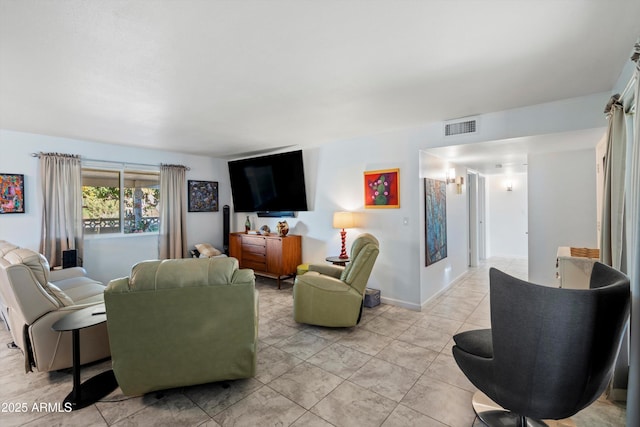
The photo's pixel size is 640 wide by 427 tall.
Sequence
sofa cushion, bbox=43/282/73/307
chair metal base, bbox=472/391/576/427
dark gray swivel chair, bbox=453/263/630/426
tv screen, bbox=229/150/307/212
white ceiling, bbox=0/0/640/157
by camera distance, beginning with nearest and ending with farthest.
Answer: dark gray swivel chair, bbox=453/263/630/426
white ceiling, bbox=0/0/640/157
chair metal base, bbox=472/391/576/427
sofa cushion, bbox=43/282/73/307
tv screen, bbox=229/150/307/212

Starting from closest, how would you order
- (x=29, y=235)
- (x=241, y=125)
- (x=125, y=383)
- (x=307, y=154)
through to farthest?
(x=125, y=383), (x=241, y=125), (x=29, y=235), (x=307, y=154)

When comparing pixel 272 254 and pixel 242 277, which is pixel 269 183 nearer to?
pixel 272 254

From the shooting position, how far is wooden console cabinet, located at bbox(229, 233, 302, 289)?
16.6ft

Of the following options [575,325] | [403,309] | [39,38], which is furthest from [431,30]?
[403,309]

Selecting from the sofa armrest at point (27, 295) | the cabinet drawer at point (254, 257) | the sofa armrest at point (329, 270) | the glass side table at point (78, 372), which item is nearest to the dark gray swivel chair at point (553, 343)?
the sofa armrest at point (329, 270)

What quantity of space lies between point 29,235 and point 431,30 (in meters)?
5.60

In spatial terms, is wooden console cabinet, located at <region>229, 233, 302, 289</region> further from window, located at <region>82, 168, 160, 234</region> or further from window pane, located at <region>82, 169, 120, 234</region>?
window pane, located at <region>82, 169, 120, 234</region>

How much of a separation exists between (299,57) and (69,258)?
178 inches

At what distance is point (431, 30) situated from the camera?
177 centimetres

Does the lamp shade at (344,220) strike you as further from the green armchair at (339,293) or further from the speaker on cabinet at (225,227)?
the speaker on cabinet at (225,227)

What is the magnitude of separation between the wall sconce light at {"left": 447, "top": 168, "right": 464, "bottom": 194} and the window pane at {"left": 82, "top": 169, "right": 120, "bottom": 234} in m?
5.76

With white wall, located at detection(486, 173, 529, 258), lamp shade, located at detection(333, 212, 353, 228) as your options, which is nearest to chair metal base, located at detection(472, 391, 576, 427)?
lamp shade, located at detection(333, 212, 353, 228)

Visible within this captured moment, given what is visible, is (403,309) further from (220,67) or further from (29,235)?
(29,235)

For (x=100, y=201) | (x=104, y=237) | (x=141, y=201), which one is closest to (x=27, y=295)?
(x=104, y=237)
